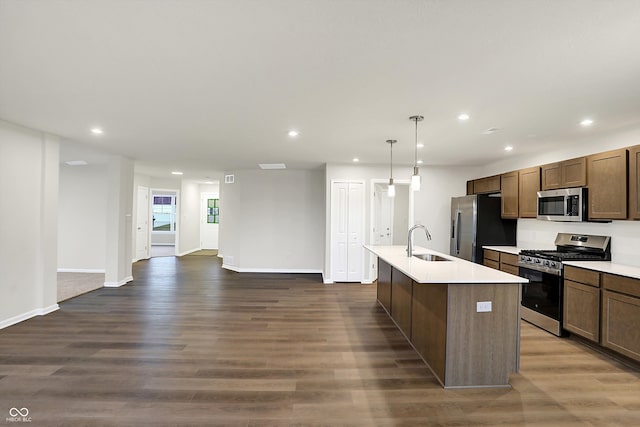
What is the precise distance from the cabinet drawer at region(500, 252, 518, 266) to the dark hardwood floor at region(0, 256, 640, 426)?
2.83ft

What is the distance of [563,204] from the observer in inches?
157

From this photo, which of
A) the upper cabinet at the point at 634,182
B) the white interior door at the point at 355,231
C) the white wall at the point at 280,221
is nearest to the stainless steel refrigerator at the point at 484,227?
the white interior door at the point at 355,231

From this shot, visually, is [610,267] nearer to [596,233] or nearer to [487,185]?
[596,233]

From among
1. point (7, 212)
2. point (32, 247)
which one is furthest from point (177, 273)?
point (7, 212)

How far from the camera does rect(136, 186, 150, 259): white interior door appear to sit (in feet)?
28.1

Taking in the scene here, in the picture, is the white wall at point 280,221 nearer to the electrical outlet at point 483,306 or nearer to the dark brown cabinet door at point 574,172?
the dark brown cabinet door at point 574,172

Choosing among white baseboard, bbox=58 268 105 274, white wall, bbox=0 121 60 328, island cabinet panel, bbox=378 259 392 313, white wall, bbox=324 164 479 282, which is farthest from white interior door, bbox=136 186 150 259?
island cabinet panel, bbox=378 259 392 313

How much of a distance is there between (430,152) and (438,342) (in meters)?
3.25

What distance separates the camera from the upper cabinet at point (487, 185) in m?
5.44

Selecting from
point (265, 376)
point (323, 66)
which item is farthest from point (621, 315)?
point (323, 66)

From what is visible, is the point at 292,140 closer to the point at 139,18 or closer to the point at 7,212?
the point at 139,18

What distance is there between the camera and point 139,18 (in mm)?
1704

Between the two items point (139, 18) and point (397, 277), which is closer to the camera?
point (139, 18)
